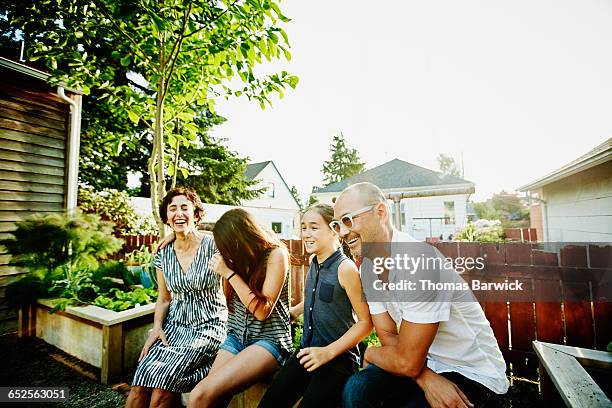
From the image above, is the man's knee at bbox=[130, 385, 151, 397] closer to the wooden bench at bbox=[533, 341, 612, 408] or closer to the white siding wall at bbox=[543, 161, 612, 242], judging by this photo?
the wooden bench at bbox=[533, 341, 612, 408]

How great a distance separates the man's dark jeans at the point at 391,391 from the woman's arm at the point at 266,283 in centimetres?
71

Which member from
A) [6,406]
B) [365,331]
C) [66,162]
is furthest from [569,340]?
[66,162]

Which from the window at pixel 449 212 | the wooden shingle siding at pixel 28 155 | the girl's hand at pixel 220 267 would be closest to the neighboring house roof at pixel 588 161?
the girl's hand at pixel 220 267

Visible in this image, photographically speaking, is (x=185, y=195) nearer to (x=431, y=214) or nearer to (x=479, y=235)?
(x=479, y=235)

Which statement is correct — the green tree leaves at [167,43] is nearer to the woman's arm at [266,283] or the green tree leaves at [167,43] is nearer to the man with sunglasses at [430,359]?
the woman's arm at [266,283]

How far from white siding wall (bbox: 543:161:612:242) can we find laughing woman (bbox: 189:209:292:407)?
22.6ft

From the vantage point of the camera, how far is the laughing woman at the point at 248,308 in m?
1.83

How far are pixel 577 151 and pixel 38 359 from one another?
12226 mm

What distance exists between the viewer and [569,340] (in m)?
2.69

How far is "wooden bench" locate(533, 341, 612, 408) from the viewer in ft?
4.86

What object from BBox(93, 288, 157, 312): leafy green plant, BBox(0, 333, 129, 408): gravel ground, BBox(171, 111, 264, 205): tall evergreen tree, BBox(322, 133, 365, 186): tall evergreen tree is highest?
BBox(322, 133, 365, 186): tall evergreen tree

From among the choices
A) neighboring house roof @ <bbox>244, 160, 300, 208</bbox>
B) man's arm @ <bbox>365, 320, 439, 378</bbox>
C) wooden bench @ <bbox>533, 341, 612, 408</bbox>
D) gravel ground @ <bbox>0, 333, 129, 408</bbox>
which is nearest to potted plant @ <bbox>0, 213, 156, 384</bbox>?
gravel ground @ <bbox>0, 333, 129, 408</bbox>

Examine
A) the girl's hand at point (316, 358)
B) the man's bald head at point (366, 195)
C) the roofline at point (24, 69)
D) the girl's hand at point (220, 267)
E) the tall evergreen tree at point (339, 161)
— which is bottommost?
the girl's hand at point (316, 358)

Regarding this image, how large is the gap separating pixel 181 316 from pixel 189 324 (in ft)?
0.35
